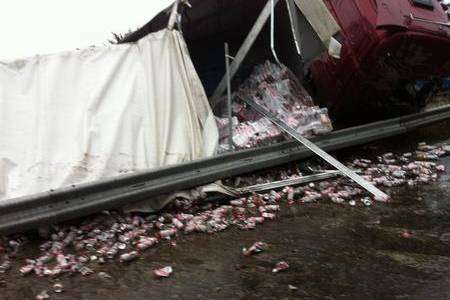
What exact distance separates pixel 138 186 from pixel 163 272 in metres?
1.06

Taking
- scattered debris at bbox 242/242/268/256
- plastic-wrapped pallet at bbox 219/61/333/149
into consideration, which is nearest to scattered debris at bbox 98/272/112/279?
scattered debris at bbox 242/242/268/256

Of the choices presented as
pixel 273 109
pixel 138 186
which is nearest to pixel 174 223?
pixel 138 186

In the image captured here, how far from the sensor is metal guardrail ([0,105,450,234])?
3.77 m

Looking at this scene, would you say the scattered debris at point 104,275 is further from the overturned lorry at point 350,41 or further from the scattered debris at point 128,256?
the overturned lorry at point 350,41

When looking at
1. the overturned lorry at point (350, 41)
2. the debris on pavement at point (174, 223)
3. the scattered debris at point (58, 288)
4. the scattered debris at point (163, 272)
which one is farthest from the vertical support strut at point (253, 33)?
the scattered debris at point (58, 288)

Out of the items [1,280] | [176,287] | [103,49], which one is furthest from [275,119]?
[1,280]

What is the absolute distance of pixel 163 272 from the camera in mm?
3447

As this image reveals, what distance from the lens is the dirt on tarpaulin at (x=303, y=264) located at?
3.17 m

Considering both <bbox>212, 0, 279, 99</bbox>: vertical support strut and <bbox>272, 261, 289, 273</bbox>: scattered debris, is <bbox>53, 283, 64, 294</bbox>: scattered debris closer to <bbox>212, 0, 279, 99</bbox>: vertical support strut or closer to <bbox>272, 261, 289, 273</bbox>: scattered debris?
<bbox>272, 261, 289, 273</bbox>: scattered debris

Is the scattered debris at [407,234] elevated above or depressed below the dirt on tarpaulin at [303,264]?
above

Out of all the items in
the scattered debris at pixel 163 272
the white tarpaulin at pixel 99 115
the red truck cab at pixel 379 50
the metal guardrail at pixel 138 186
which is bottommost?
the scattered debris at pixel 163 272

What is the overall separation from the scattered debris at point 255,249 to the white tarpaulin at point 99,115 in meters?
1.37

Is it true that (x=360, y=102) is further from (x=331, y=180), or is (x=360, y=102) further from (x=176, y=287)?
(x=176, y=287)

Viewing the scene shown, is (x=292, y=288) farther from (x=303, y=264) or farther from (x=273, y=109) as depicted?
(x=273, y=109)
